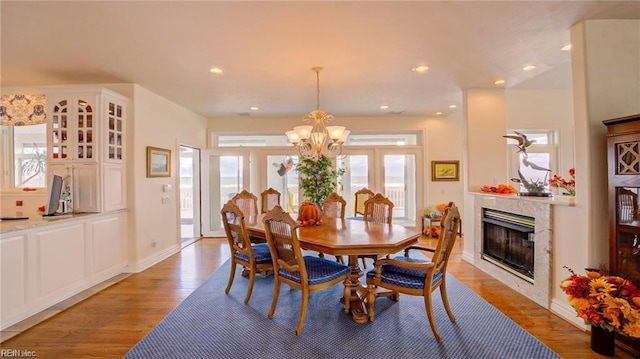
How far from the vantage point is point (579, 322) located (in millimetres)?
2385

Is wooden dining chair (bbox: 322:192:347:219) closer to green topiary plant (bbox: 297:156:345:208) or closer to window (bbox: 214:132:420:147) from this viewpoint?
green topiary plant (bbox: 297:156:345:208)

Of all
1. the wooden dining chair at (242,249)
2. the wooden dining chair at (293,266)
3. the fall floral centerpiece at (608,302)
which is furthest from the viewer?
the wooden dining chair at (242,249)

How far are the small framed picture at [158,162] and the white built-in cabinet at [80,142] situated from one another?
67 centimetres

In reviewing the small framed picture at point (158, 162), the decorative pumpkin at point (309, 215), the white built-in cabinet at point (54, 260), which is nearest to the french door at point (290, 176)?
the small framed picture at point (158, 162)

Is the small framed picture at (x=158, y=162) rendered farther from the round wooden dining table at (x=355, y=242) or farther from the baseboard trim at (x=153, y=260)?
the round wooden dining table at (x=355, y=242)

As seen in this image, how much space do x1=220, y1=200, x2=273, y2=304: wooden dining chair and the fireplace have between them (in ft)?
8.94

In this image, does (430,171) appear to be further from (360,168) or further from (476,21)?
(476,21)

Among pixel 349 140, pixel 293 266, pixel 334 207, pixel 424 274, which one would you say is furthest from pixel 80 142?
pixel 349 140

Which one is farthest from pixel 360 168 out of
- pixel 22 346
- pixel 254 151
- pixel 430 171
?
pixel 22 346

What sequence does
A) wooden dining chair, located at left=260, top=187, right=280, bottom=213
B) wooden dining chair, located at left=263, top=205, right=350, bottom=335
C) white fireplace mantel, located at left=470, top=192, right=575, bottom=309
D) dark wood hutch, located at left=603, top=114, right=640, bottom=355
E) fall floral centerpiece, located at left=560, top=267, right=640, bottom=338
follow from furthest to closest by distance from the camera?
wooden dining chair, located at left=260, top=187, right=280, bottom=213 < white fireplace mantel, located at left=470, top=192, right=575, bottom=309 < wooden dining chair, located at left=263, top=205, right=350, bottom=335 < dark wood hutch, located at left=603, top=114, right=640, bottom=355 < fall floral centerpiece, located at left=560, top=267, right=640, bottom=338

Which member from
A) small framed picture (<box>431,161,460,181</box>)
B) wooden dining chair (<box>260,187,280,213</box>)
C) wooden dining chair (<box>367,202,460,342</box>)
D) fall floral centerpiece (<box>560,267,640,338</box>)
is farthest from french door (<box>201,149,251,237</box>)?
fall floral centerpiece (<box>560,267,640,338</box>)

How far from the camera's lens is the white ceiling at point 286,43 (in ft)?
7.06

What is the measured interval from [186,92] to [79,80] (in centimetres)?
126

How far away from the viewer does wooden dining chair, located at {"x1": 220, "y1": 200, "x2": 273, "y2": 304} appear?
2.82m
